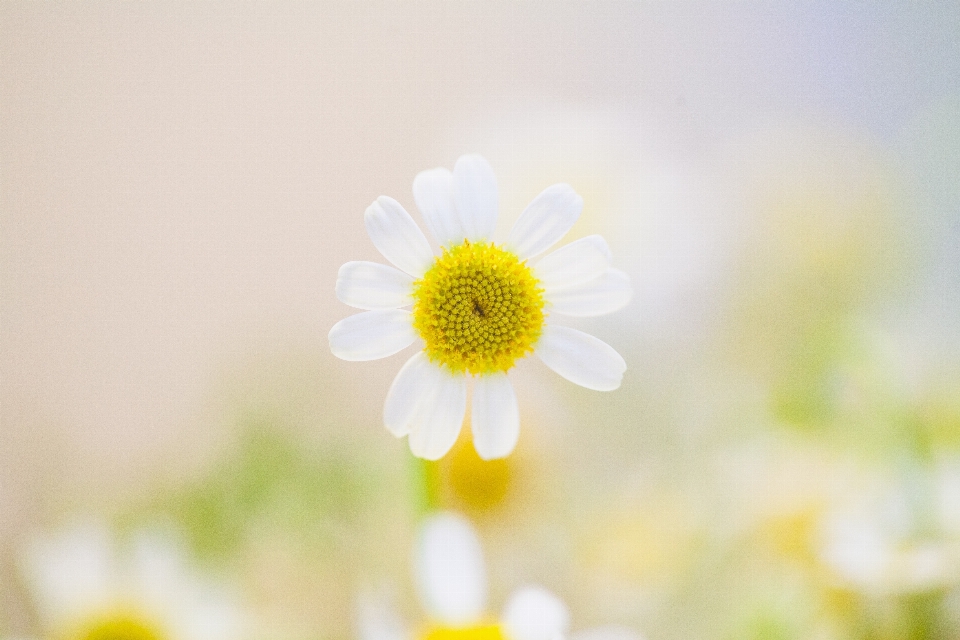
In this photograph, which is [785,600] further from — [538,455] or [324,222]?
[324,222]

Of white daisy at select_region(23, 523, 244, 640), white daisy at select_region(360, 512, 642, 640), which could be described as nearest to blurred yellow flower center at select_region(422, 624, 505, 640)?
white daisy at select_region(360, 512, 642, 640)

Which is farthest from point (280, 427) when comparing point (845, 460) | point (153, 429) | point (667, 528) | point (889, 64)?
point (889, 64)

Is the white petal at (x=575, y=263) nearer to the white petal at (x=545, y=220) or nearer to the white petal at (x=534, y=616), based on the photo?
the white petal at (x=545, y=220)

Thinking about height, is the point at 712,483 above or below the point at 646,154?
below

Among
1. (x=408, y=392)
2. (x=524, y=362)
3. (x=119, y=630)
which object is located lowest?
(x=119, y=630)

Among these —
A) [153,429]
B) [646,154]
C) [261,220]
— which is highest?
[646,154]

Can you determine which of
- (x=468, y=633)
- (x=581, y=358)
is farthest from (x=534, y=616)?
(x=581, y=358)

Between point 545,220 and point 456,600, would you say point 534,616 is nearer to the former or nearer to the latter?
point 456,600
